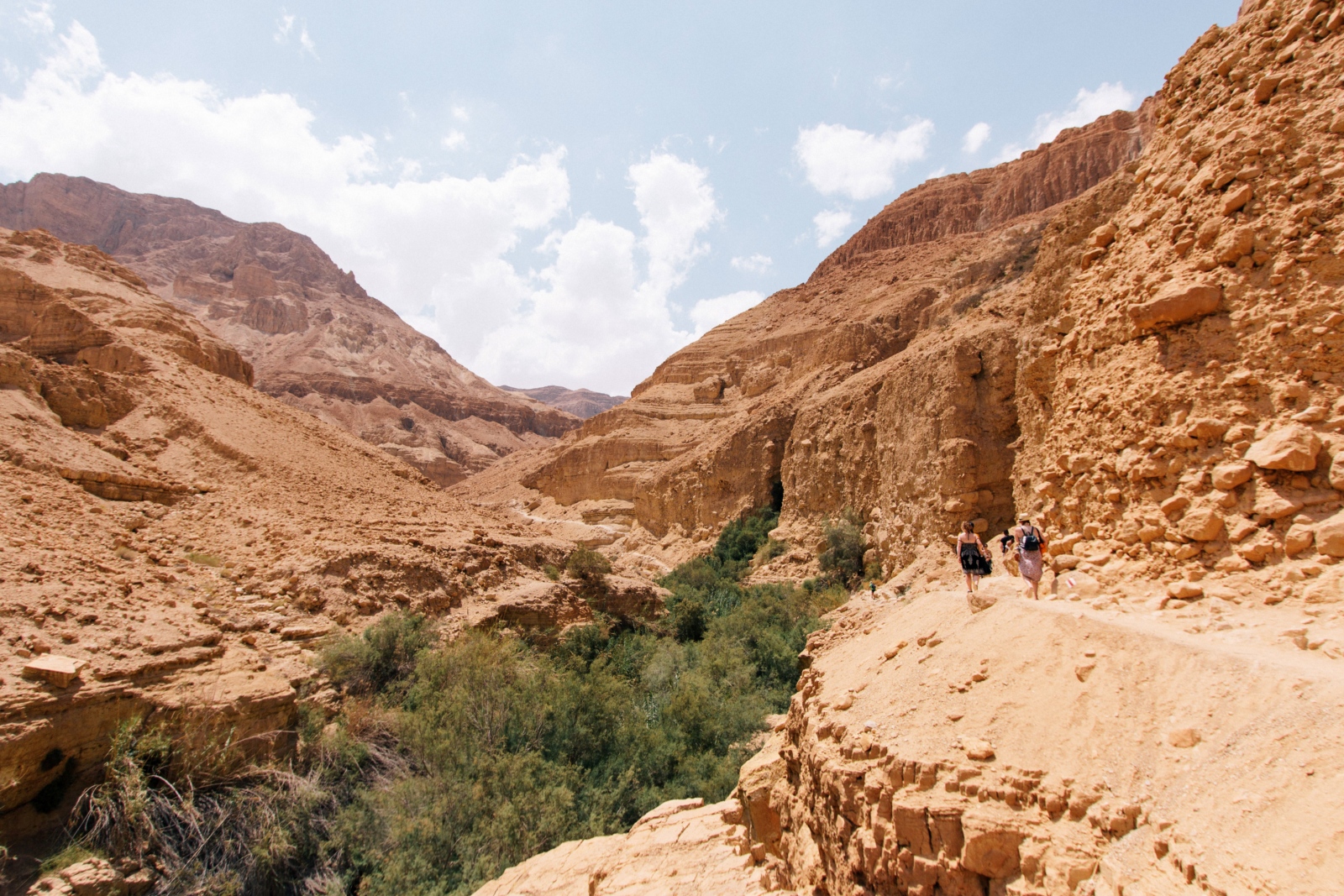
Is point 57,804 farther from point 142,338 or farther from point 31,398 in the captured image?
point 142,338

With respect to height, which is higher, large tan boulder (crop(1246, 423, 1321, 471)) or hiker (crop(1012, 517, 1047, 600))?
large tan boulder (crop(1246, 423, 1321, 471))

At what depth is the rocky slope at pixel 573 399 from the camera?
159m

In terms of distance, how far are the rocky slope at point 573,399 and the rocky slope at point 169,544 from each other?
443 ft

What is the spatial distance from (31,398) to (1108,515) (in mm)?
19127

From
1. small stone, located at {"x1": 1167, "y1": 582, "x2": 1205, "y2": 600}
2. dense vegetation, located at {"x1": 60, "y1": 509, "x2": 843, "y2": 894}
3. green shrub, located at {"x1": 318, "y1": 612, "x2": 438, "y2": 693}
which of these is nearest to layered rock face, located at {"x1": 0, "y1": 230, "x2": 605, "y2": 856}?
green shrub, located at {"x1": 318, "y1": 612, "x2": 438, "y2": 693}

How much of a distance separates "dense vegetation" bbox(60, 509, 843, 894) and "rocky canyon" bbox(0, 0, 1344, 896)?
1.18 ft

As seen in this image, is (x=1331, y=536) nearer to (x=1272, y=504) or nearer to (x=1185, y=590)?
(x=1272, y=504)


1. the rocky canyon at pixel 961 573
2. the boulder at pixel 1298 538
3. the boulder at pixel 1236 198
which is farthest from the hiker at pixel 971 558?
the boulder at pixel 1236 198

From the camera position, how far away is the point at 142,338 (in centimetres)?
1933

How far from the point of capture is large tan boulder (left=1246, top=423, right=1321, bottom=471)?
3.93 m

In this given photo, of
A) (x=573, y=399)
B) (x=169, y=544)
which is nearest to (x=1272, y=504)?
(x=169, y=544)

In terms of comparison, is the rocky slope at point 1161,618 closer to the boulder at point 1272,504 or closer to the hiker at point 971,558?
the boulder at point 1272,504

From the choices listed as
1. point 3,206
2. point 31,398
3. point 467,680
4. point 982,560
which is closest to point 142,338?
point 31,398

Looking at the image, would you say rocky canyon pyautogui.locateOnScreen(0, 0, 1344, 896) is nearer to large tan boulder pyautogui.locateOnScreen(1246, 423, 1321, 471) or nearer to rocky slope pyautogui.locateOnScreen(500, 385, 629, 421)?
large tan boulder pyautogui.locateOnScreen(1246, 423, 1321, 471)
